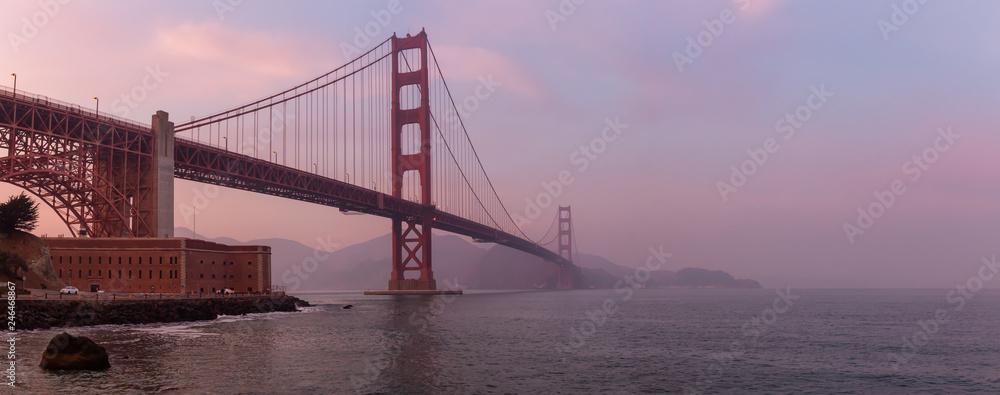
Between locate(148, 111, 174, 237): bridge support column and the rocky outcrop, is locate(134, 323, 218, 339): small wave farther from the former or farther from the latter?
locate(148, 111, 174, 237): bridge support column

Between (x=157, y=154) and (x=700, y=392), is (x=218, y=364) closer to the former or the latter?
(x=700, y=392)

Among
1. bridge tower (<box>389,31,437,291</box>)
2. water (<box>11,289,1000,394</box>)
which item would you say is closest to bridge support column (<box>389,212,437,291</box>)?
bridge tower (<box>389,31,437,291</box>)

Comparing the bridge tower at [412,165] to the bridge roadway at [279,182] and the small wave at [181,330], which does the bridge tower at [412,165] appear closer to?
the bridge roadway at [279,182]

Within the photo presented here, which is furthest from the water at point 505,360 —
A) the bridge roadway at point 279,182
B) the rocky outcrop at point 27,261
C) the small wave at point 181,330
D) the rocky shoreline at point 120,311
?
the bridge roadway at point 279,182

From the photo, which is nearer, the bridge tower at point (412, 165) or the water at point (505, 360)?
the water at point (505, 360)

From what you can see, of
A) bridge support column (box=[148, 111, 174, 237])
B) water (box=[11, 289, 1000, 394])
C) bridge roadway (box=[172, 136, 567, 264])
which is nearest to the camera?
water (box=[11, 289, 1000, 394])

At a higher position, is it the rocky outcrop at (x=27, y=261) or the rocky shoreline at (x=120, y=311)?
the rocky outcrop at (x=27, y=261)
